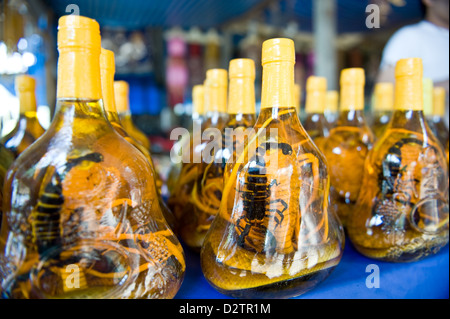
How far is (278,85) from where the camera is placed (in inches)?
15.8

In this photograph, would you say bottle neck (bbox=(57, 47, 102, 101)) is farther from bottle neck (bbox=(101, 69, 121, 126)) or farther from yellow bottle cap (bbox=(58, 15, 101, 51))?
bottle neck (bbox=(101, 69, 121, 126))

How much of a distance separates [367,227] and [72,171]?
46 cm

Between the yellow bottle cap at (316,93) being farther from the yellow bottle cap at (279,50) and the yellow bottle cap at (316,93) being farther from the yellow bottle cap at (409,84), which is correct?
the yellow bottle cap at (279,50)

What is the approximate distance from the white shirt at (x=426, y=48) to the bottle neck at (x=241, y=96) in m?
0.81

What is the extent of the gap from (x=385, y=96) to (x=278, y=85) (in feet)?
1.94

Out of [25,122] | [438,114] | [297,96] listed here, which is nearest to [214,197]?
[25,122]

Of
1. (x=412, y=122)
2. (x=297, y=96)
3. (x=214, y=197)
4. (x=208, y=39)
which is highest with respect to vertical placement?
(x=208, y=39)

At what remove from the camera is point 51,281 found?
322 mm

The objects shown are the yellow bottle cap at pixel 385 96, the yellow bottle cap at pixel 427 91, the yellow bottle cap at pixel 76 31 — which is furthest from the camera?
the yellow bottle cap at pixel 385 96

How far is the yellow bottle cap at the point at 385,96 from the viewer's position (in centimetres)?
84

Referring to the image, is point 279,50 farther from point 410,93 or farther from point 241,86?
point 410,93

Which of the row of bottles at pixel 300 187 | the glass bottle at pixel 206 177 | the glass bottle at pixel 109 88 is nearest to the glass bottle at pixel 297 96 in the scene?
the row of bottles at pixel 300 187
